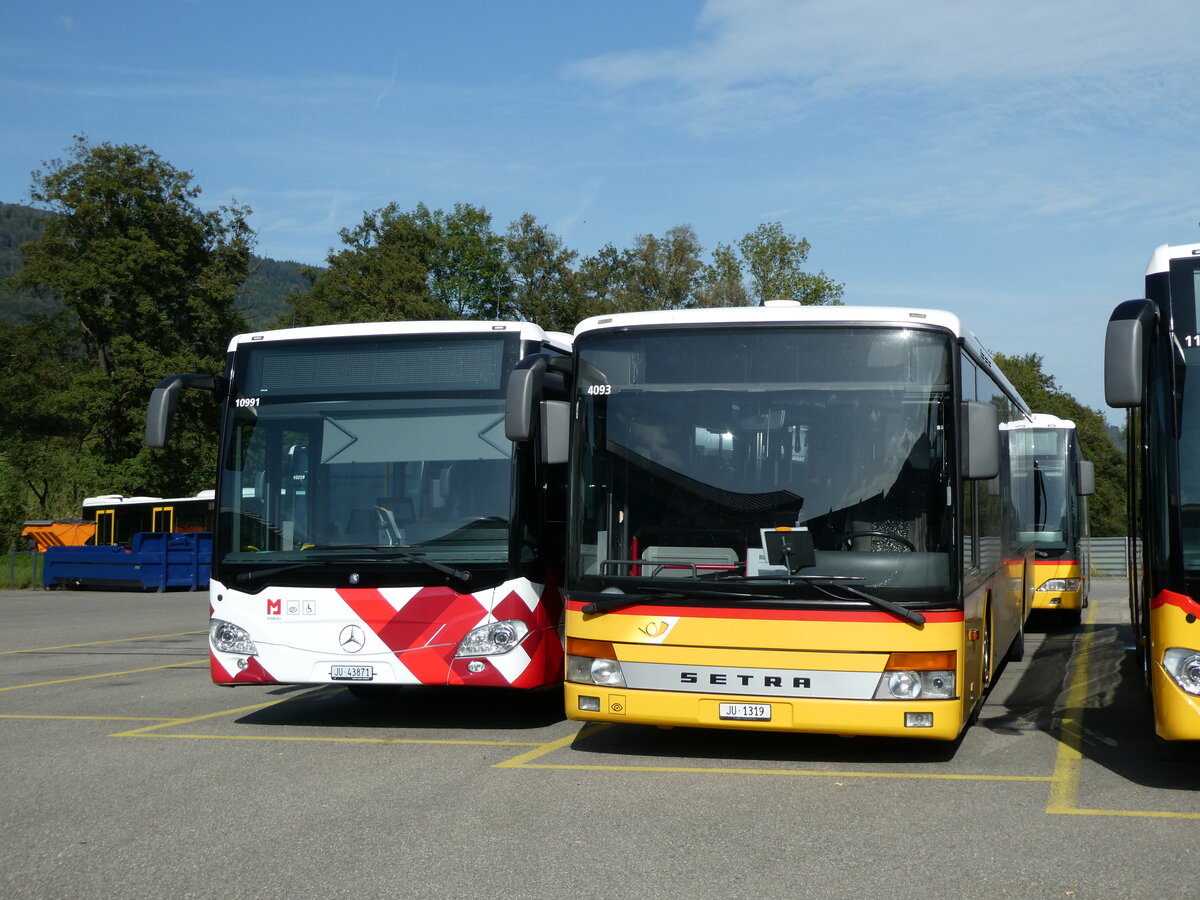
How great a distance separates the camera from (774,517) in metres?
8.13

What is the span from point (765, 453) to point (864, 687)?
1.51 meters

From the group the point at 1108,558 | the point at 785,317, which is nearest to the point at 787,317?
the point at 785,317

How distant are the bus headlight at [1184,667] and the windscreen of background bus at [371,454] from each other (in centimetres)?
435

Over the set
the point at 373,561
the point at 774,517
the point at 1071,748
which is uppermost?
the point at 774,517

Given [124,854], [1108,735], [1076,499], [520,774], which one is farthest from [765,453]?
[1076,499]

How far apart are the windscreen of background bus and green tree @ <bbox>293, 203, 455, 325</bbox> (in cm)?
4789

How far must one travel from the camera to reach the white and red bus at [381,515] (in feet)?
31.0

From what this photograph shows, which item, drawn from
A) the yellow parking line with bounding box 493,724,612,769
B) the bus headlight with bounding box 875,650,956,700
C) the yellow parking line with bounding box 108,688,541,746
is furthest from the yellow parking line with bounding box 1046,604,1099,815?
the yellow parking line with bounding box 108,688,541,746

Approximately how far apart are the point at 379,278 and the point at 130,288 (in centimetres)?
1400

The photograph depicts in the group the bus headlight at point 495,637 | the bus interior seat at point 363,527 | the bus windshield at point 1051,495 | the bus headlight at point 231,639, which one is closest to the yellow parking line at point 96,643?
the bus headlight at point 231,639

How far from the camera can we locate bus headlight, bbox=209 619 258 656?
31.9 ft

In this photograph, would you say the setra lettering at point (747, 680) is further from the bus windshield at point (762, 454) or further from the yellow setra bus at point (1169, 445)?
the yellow setra bus at point (1169, 445)

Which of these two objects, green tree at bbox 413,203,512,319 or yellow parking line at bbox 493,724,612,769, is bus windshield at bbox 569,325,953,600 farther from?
green tree at bbox 413,203,512,319

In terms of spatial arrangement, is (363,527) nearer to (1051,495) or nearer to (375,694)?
(375,694)
